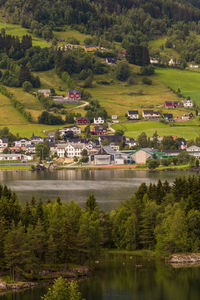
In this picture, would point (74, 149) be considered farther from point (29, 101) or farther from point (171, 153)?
point (29, 101)

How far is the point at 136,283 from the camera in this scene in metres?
41.2

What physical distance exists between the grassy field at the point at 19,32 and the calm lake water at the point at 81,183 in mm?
78144

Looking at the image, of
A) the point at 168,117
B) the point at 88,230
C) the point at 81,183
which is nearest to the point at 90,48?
the point at 168,117

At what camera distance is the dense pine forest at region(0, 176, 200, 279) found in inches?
1570

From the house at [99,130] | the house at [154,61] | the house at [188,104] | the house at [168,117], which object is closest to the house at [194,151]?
the house at [99,130]

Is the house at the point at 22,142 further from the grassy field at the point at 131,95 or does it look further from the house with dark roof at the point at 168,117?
the house with dark roof at the point at 168,117

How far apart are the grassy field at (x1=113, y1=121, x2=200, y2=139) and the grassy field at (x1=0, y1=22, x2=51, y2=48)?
5323cm

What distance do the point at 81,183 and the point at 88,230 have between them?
148 ft

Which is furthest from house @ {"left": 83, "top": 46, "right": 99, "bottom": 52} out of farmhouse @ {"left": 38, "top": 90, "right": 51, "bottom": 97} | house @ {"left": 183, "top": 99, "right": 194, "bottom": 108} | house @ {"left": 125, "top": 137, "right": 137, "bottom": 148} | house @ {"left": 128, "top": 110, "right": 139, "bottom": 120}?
house @ {"left": 125, "top": 137, "right": 137, "bottom": 148}

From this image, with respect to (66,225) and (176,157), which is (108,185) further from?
(66,225)

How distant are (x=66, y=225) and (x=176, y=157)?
71159 millimetres

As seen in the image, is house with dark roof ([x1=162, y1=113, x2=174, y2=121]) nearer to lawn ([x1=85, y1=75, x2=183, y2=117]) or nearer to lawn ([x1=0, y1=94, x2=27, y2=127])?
lawn ([x1=85, y1=75, x2=183, y2=117])

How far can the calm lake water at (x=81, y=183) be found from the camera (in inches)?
2828

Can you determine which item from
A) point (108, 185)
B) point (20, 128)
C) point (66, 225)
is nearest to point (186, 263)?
point (66, 225)
